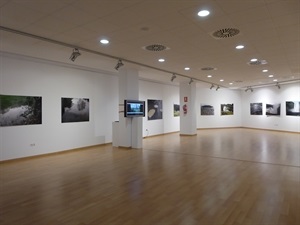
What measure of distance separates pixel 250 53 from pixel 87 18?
525cm

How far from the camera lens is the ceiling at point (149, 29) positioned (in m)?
3.90

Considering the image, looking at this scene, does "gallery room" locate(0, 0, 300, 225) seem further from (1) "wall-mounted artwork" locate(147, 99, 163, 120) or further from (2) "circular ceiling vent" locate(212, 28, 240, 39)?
(1) "wall-mounted artwork" locate(147, 99, 163, 120)

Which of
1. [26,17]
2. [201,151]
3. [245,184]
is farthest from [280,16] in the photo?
[201,151]

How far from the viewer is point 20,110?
7402 mm

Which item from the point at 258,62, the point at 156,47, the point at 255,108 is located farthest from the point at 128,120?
the point at 255,108

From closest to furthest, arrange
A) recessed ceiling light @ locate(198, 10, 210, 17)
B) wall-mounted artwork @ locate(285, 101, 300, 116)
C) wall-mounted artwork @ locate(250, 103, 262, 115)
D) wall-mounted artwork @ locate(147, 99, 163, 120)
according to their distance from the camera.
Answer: recessed ceiling light @ locate(198, 10, 210, 17)
wall-mounted artwork @ locate(147, 99, 163, 120)
wall-mounted artwork @ locate(285, 101, 300, 116)
wall-mounted artwork @ locate(250, 103, 262, 115)

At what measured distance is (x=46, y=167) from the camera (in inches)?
255

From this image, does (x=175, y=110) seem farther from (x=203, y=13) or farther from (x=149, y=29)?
(x=203, y=13)

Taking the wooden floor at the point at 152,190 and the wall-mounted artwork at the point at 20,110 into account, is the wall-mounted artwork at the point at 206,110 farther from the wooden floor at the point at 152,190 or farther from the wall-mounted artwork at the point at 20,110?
the wall-mounted artwork at the point at 20,110

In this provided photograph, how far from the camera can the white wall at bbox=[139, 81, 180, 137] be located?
13031 millimetres

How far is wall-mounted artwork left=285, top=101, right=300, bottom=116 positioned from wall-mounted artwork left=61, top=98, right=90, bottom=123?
530 inches

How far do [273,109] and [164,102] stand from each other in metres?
8.40

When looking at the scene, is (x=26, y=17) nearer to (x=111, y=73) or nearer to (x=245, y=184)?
(x=245, y=184)

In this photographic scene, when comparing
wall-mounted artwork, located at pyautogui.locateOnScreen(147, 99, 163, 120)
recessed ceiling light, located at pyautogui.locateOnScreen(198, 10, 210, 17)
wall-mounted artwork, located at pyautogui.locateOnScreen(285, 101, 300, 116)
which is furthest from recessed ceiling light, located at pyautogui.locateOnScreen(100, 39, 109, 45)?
wall-mounted artwork, located at pyautogui.locateOnScreen(285, 101, 300, 116)
